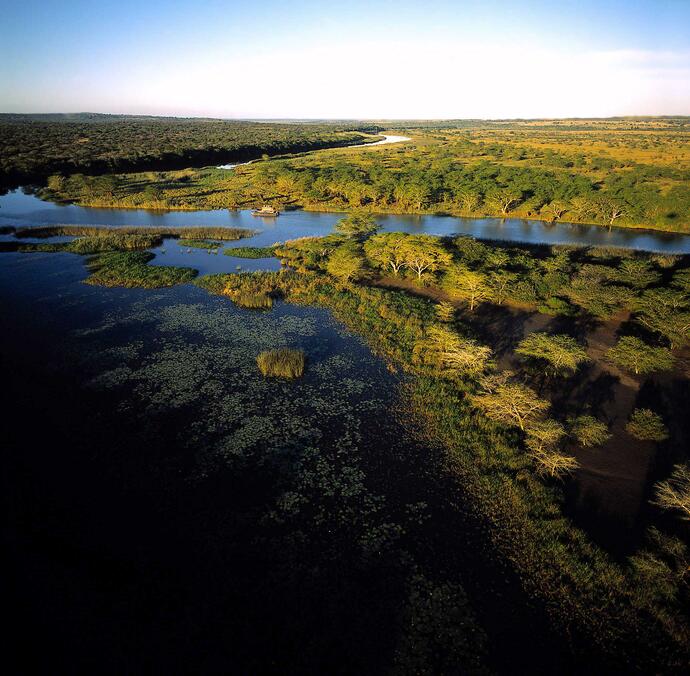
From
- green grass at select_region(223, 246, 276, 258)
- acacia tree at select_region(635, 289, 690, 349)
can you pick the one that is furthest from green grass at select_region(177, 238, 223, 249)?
acacia tree at select_region(635, 289, 690, 349)

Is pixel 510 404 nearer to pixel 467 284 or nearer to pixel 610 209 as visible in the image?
pixel 467 284

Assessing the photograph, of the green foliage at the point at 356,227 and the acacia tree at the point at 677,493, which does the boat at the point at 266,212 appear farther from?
the acacia tree at the point at 677,493

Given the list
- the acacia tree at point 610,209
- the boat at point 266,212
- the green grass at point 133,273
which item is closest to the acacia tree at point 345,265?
the green grass at point 133,273

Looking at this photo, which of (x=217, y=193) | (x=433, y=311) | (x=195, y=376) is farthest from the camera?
(x=217, y=193)

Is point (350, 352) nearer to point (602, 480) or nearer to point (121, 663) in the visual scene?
point (602, 480)

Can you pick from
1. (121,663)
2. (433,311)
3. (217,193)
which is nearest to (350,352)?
(433,311)

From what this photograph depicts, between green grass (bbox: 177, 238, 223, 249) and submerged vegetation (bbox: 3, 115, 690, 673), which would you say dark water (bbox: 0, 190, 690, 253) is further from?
submerged vegetation (bbox: 3, 115, 690, 673)
